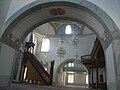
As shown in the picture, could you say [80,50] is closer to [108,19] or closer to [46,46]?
[46,46]

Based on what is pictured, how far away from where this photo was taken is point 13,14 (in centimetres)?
407

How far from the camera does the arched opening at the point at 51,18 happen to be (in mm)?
3839

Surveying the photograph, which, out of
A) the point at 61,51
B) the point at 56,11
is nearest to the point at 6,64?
the point at 56,11

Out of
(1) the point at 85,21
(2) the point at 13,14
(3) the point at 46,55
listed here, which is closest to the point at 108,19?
(1) the point at 85,21

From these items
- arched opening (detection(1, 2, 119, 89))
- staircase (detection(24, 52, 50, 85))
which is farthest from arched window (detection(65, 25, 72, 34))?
arched opening (detection(1, 2, 119, 89))

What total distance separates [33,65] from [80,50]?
6575 millimetres

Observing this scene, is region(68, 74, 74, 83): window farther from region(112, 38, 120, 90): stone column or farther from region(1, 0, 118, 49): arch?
region(112, 38, 120, 90): stone column

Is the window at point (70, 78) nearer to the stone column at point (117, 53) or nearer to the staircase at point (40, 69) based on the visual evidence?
the staircase at point (40, 69)

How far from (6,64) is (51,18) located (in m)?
2.27

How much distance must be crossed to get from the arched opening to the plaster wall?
0.22m

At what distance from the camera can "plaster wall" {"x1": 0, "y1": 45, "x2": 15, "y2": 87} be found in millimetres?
3952

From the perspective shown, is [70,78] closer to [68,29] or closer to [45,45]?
[45,45]

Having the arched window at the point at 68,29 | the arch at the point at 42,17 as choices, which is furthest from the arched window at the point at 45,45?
the arch at the point at 42,17

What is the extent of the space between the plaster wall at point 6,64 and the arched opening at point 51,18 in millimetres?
219
